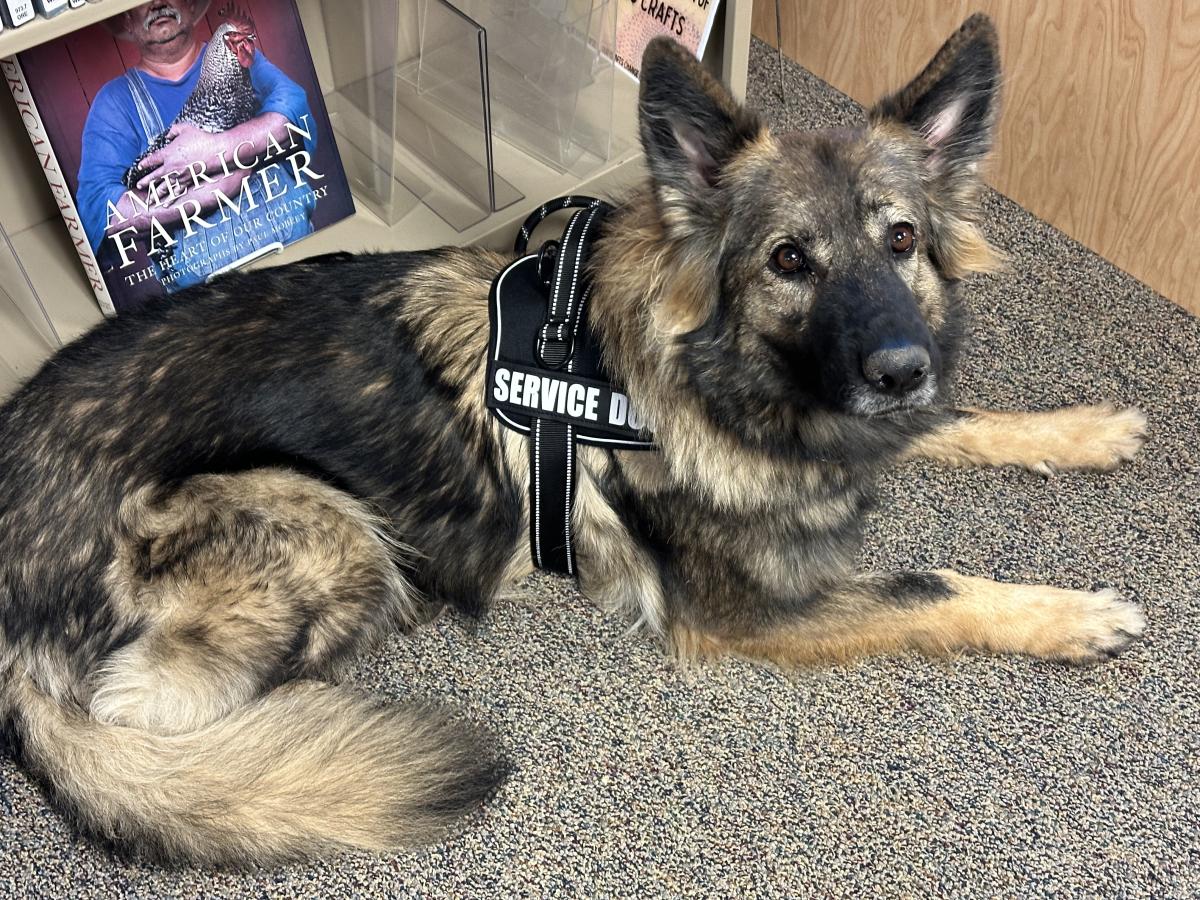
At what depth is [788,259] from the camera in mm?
1638

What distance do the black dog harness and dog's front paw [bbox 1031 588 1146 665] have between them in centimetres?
87

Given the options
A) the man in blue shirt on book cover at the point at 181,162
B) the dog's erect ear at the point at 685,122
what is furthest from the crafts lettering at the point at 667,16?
the dog's erect ear at the point at 685,122

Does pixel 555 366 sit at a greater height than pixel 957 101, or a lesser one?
lesser

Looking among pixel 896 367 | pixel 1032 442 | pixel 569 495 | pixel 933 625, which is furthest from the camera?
pixel 1032 442

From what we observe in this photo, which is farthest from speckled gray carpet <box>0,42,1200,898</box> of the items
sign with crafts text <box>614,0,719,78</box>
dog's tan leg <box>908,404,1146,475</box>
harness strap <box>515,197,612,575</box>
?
sign with crafts text <box>614,0,719,78</box>

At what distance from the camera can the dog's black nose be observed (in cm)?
156

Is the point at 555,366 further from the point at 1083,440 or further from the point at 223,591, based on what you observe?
the point at 1083,440

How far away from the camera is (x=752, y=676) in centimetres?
209

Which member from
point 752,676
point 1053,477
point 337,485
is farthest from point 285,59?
point 1053,477

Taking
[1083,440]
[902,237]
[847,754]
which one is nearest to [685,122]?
[902,237]

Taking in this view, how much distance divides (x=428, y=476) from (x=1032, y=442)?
4.41 feet

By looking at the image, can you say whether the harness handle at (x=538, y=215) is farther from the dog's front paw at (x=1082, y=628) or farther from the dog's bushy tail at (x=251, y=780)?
the dog's front paw at (x=1082, y=628)

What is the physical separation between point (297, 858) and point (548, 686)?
0.56m

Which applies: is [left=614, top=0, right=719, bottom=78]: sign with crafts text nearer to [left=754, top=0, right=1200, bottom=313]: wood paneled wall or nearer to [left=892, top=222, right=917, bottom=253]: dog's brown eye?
[left=754, top=0, right=1200, bottom=313]: wood paneled wall
